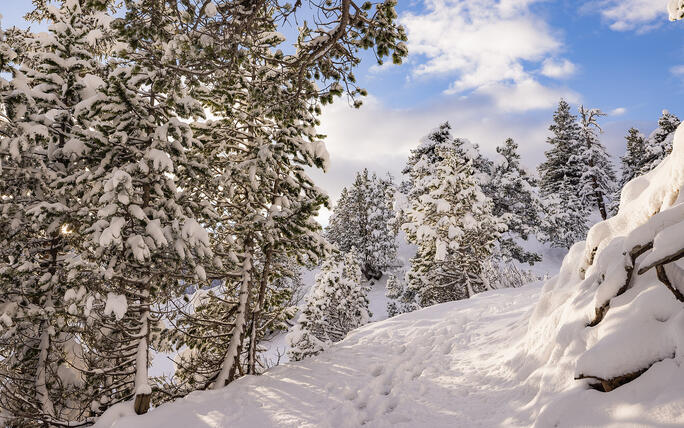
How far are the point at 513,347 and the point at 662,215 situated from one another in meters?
3.35

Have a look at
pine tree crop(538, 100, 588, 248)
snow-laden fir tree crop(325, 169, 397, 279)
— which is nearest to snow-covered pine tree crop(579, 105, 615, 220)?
pine tree crop(538, 100, 588, 248)

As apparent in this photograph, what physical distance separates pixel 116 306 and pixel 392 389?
452 cm

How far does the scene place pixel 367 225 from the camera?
36.2 meters

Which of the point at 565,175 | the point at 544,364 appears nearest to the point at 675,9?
the point at 544,364

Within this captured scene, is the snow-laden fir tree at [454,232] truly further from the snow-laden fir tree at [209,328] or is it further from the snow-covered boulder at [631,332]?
the snow-covered boulder at [631,332]

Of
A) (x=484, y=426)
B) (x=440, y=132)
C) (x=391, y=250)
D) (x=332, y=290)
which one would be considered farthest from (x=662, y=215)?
(x=391, y=250)

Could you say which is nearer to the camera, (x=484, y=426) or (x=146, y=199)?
(x=484, y=426)

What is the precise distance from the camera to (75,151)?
5.86 metres

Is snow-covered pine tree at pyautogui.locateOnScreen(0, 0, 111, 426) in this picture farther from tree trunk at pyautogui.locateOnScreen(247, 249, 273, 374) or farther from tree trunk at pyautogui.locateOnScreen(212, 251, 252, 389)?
tree trunk at pyautogui.locateOnScreen(247, 249, 273, 374)

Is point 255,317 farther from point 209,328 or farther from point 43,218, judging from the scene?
point 43,218

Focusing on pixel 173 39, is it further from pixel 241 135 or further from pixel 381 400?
pixel 381 400

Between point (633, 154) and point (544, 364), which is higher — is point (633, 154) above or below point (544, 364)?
above

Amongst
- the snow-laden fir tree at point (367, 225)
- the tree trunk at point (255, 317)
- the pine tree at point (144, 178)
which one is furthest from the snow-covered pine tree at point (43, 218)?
the snow-laden fir tree at point (367, 225)

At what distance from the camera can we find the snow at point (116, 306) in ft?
16.9
